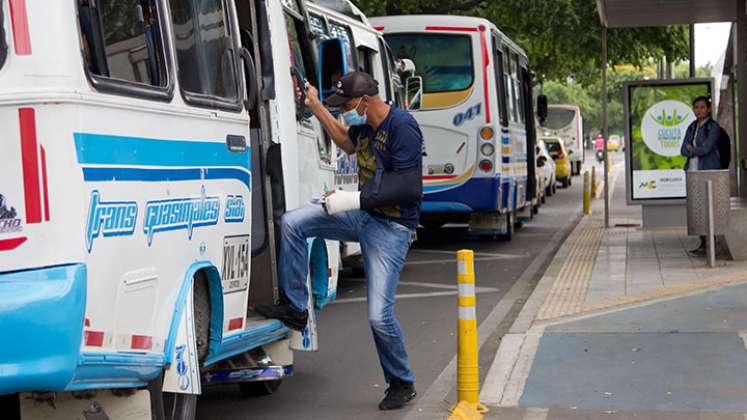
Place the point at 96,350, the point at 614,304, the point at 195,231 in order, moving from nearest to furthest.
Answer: the point at 96,350 → the point at 195,231 → the point at 614,304

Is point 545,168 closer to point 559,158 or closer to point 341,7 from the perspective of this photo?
point 559,158

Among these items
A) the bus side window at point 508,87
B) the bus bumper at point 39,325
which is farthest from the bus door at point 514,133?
the bus bumper at point 39,325

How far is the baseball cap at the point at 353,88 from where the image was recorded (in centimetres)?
775

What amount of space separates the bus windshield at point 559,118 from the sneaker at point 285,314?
55.1 m

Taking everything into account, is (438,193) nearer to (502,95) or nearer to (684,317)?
(502,95)

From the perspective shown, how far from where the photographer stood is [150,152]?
592 cm

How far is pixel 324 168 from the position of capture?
31.2 ft

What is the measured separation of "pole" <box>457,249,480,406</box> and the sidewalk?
214mm

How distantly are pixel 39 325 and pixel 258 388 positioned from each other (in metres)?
3.55

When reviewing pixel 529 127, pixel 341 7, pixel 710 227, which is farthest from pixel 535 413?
pixel 529 127

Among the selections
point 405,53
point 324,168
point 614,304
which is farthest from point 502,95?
point 324,168

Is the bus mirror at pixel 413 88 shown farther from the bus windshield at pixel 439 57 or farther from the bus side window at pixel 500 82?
the bus side window at pixel 500 82

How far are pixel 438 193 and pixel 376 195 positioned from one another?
11.2m

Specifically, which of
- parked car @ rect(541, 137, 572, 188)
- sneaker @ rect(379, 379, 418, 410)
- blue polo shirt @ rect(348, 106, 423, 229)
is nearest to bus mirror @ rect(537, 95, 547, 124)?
parked car @ rect(541, 137, 572, 188)
